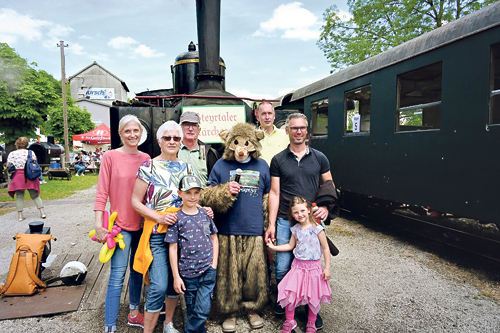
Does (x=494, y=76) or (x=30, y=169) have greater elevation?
(x=494, y=76)

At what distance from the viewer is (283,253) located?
2.84m

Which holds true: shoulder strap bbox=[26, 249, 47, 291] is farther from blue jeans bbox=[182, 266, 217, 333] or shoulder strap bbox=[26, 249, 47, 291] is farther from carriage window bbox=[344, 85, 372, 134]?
carriage window bbox=[344, 85, 372, 134]

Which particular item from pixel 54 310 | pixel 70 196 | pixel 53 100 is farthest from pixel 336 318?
pixel 53 100

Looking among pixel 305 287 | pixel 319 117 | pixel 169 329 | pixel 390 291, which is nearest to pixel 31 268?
pixel 169 329

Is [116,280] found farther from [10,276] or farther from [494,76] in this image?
[494,76]

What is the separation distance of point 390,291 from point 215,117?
3.03m

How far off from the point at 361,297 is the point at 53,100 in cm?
1785

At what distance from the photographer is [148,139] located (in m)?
4.51

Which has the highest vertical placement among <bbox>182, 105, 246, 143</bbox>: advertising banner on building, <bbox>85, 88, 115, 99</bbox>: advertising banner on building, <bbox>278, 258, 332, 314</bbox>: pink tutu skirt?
<bbox>85, 88, 115, 99</bbox>: advertising banner on building

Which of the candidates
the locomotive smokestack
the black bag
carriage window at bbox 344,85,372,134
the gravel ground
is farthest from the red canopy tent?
carriage window at bbox 344,85,372,134

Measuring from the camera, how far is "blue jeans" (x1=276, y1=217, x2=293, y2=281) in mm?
2836

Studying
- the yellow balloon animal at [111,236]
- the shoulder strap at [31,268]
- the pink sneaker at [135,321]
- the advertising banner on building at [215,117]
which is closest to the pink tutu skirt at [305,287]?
the pink sneaker at [135,321]

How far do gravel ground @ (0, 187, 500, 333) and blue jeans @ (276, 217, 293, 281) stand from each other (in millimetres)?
507

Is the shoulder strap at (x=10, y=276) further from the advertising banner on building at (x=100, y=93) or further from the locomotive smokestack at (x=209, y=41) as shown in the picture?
the advertising banner on building at (x=100, y=93)
